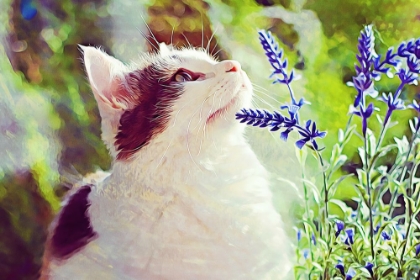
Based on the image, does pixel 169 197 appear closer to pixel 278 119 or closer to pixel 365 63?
pixel 278 119

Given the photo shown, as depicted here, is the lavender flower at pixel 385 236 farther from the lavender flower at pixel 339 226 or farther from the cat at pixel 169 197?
the cat at pixel 169 197

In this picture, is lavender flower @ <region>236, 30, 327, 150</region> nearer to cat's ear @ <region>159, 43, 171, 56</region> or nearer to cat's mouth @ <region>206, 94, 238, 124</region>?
cat's mouth @ <region>206, 94, 238, 124</region>

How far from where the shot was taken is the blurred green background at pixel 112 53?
97 cm

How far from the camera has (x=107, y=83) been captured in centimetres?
95

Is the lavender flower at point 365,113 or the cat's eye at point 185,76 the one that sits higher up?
the lavender flower at point 365,113

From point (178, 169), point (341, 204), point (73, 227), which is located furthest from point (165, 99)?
point (341, 204)

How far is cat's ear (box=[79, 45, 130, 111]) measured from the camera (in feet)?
3.10

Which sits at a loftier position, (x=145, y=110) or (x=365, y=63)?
(x=365, y=63)

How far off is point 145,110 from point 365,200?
501 mm

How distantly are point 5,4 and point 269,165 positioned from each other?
0.68m

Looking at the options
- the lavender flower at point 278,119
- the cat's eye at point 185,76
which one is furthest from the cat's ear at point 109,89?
the lavender flower at point 278,119

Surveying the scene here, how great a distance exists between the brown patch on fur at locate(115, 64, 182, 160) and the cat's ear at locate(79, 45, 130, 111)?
0.07 ft

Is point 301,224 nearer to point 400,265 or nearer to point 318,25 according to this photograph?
point 400,265

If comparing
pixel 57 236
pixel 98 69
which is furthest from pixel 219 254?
pixel 98 69
